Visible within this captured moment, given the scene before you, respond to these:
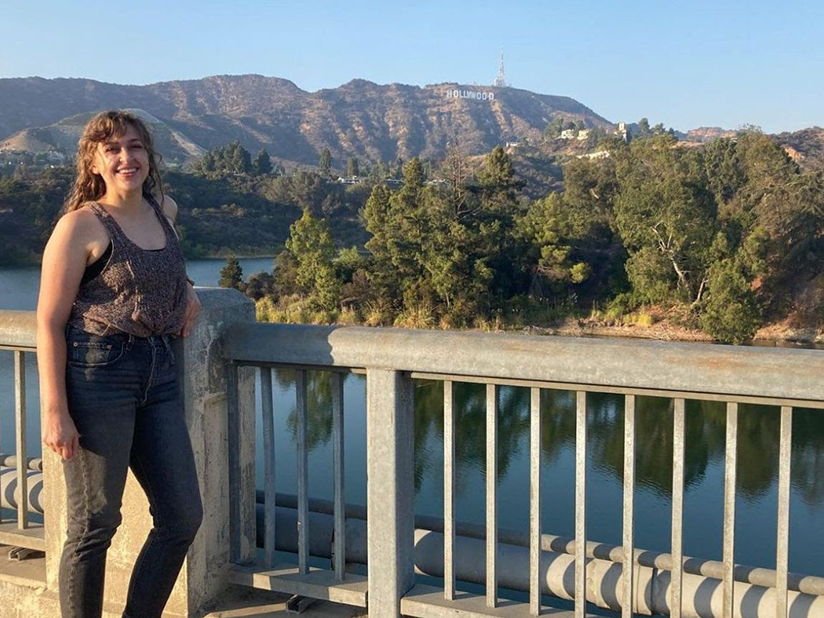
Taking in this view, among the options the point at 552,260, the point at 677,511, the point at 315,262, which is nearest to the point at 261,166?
the point at 315,262

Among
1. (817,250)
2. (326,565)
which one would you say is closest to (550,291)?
(817,250)

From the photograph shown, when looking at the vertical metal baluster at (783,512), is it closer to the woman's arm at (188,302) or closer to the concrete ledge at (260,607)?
the concrete ledge at (260,607)

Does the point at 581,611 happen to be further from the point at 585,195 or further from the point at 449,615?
the point at 585,195

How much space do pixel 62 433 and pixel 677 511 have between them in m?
1.32

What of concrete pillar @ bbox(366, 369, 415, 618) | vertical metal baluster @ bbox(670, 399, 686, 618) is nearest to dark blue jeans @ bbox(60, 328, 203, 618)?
concrete pillar @ bbox(366, 369, 415, 618)

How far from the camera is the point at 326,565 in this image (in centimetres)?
308

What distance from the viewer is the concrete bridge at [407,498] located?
194cm

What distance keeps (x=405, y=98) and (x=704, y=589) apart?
20271 centimetres

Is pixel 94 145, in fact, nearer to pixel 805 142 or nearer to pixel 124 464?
pixel 124 464

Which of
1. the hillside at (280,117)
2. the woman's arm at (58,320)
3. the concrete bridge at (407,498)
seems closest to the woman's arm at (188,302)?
the concrete bridge at (407,498)

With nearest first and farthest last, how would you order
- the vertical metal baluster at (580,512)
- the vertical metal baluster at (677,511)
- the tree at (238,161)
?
the vertical metal baluster at (677,511) → the vertical metal baluster at (580,512) → the tree at (238,161)

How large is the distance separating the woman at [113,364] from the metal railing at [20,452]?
1.93 feet

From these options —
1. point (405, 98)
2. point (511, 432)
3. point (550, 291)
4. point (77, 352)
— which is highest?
point (405, 98)

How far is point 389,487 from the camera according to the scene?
2.22 metres
